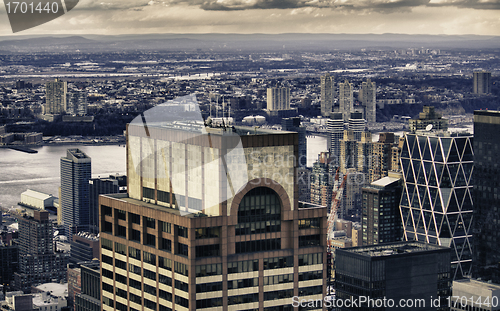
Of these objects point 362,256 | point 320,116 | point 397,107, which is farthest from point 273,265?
point 397,107

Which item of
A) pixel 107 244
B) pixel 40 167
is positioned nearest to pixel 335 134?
pixel 40 167

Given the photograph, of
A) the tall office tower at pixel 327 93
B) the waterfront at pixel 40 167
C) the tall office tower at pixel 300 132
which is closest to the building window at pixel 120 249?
the waterfront at pixel 40 167

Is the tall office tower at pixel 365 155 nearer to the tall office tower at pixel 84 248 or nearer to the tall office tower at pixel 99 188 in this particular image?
the tall office tower at pixel 99 188

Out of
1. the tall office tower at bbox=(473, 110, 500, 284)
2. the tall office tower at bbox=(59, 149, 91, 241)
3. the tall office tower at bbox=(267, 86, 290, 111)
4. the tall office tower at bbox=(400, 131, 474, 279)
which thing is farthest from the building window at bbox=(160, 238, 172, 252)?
the tall office tower at bbox=(267, 86, 290, 111)

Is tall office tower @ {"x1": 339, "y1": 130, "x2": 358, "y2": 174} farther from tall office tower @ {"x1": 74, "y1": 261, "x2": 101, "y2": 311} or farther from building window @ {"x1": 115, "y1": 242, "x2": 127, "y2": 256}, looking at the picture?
building window @ {"x1": 115, "y1": 242, "x2": 127, "y2": 256}

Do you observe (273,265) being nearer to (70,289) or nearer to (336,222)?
(70,289)
